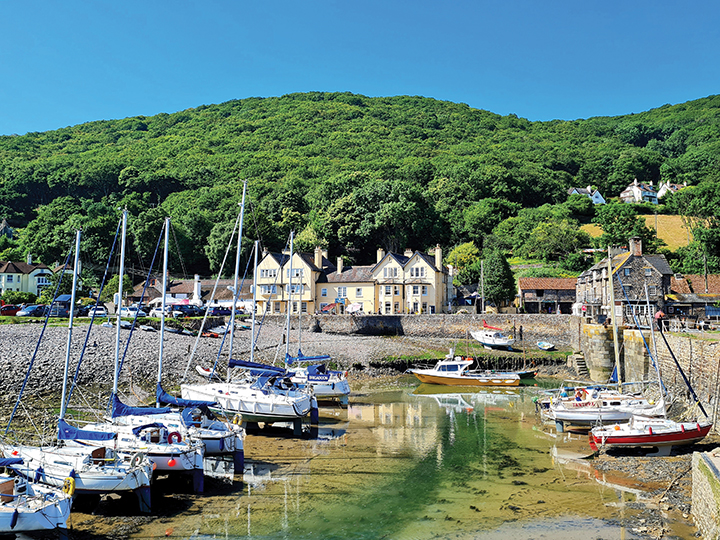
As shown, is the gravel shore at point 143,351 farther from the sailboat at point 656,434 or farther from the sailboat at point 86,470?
the sailboat at point 656,434

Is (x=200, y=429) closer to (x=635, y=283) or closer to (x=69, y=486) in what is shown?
(x=69, y=486)

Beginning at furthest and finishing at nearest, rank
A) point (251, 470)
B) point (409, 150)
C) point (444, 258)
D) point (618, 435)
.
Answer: point (409, 150)
point (444, 258)
point (618, 435)
point (251, 470)

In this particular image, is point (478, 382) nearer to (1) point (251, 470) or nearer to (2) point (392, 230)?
(1) point (251, 470)

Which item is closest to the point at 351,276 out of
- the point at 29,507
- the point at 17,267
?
the point at 17,267

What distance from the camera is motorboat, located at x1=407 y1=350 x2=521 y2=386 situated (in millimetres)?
38625

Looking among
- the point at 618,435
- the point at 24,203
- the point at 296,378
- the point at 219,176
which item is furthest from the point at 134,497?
Answer: the point at 24,203

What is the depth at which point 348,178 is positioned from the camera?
9544cm

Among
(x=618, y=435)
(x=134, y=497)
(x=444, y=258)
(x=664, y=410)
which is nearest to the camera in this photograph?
(x=134, y=497)

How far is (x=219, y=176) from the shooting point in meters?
132

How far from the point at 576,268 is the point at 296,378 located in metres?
54.4

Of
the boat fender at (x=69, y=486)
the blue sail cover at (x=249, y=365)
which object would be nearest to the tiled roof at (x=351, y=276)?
the blue sail cover at (x=249, y=365)

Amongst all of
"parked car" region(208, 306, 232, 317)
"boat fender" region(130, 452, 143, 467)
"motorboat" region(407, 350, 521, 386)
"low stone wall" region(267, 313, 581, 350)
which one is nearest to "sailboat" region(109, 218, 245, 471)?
"boat fender" region(130, 452, 143, 467)

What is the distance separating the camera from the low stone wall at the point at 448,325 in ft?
167

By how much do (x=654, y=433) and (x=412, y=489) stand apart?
10149 mm
